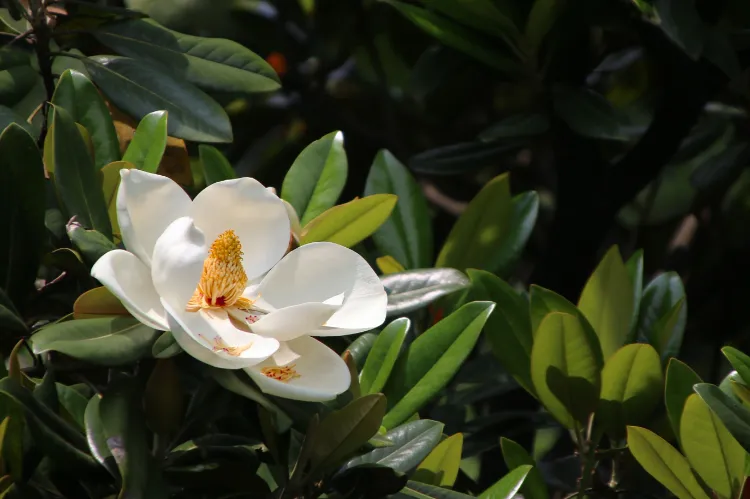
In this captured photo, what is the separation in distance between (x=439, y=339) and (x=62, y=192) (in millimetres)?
377

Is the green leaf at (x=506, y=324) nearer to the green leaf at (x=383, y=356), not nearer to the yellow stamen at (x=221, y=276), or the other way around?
the green leaf at (x=383, y=356)

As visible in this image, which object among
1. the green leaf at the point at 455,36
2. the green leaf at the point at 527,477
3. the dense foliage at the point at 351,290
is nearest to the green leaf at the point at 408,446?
the dense foliage at the point at 351,290

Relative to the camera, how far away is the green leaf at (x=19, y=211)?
0.84 meters

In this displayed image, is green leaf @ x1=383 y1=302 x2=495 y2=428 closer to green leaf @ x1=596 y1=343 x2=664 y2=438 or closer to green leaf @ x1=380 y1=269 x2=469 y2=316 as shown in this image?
green leaf @ x1=380 y1=269 x2=469 y2=316

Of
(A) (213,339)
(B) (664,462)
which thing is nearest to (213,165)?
(A) (213,339)

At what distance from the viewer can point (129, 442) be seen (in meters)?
0.77

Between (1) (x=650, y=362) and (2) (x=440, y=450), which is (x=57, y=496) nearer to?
(2) (x=440, y=450)

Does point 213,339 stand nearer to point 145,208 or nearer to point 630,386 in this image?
point 145,208

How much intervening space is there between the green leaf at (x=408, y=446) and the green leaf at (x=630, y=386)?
0.23 metres

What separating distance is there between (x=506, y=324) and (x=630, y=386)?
15 cm

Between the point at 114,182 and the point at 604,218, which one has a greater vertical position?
the point at 114,182

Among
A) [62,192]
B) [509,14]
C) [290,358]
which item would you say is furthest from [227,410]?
[509,14]

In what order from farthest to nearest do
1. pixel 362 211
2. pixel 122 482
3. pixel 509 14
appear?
pixel 509 14 < pixel 362 211 < pixel 122 482

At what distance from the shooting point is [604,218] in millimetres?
1556
